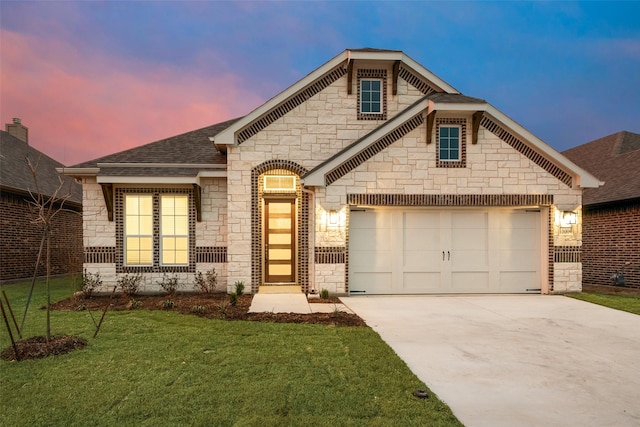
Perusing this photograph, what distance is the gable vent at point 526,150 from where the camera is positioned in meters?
11.1

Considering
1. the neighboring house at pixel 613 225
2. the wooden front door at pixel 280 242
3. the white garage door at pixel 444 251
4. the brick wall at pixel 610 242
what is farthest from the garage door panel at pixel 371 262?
the brick wall at pixel 610 242

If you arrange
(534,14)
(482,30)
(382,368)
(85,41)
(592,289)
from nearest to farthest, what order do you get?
(382,368), (592,289), (85,41), (534,14), (482,30)

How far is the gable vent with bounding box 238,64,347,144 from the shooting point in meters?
11.4

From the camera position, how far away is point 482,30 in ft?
550

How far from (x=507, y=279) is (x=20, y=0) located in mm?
15268

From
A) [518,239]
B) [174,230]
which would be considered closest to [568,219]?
[518,239]

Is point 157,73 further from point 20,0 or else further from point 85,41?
point 20,0

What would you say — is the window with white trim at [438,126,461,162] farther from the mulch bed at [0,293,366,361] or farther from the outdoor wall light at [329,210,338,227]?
the mulch bed at [0,293,366,361]

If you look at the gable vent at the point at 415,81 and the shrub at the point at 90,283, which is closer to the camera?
the shrub at the point at 90,283

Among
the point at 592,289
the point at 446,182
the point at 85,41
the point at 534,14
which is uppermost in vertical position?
the point at 534,14

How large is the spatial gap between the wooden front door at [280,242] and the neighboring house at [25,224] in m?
5.84

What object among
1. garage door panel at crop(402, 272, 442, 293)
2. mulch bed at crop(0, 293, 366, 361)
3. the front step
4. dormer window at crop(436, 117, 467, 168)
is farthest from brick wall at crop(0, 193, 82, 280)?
dormer window at crop(436, 117, 467, 168)

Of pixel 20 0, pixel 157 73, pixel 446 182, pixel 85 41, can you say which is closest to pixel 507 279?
pixel 446 182

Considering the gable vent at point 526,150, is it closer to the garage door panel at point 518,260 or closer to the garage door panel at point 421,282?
the garage door panel at point 518,260
